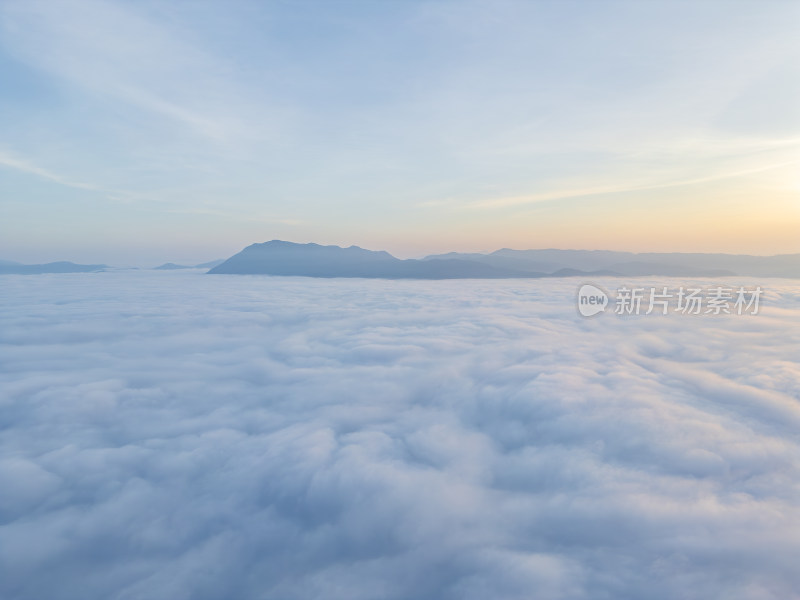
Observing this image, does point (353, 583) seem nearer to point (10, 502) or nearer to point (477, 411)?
point (477, 411)

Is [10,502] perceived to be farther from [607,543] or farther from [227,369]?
[607,543]

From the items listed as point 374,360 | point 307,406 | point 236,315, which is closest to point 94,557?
point 307,406

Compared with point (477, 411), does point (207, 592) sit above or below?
below

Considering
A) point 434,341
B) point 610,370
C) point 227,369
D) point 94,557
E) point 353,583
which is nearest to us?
point 353,583

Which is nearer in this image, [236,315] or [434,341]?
[434,341]

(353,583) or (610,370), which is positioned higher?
(610,370)

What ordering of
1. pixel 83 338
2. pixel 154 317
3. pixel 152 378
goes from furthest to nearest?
pixel 154 317 < pixel 83 338 < pixel 152 378

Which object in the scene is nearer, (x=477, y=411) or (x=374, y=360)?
(x=477, y=411)

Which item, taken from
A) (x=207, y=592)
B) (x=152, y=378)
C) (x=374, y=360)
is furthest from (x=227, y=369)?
(x=207, y=592)

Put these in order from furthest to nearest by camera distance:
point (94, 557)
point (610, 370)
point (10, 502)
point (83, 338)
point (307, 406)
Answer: point (83, 338), point (610, 370), point (307, 406), point (10, 502), point (94, 557)
